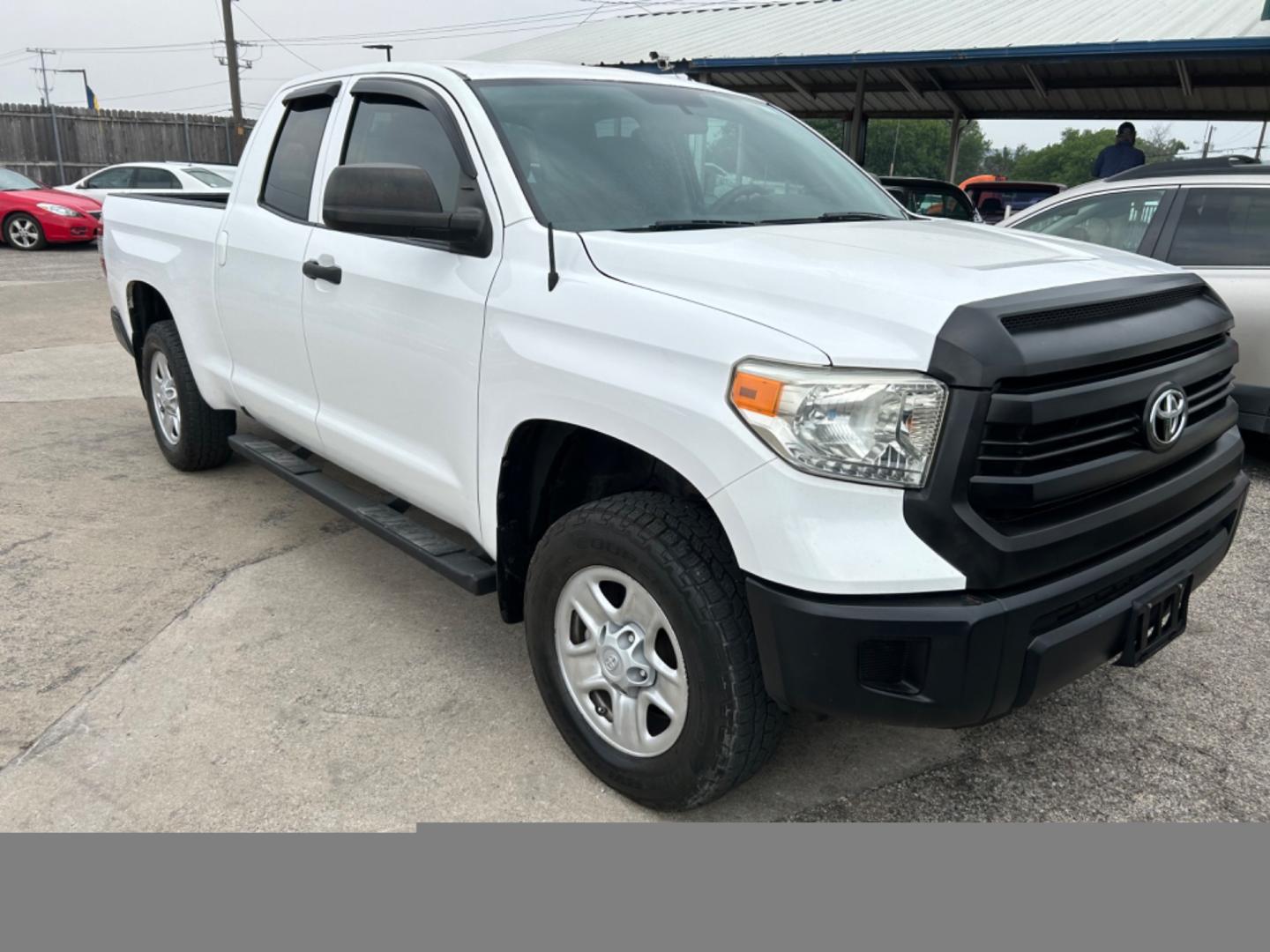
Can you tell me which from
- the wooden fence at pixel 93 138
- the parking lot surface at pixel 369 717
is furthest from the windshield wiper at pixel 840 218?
the wooden fence at pixel 93 138

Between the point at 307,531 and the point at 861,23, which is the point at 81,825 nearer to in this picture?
the point at 307,531

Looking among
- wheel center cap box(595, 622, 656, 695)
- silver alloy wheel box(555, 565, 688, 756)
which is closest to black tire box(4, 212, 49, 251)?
silver alloy wheel box(555, 565, 688, 756)

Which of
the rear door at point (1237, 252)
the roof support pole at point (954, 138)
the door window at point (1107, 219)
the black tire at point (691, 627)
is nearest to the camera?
the black tire at point (691, 627)

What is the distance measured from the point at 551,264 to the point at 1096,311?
1.37 meters

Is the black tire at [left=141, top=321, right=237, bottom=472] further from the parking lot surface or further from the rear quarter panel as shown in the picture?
the parking lot surface

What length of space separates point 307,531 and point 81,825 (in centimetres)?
224

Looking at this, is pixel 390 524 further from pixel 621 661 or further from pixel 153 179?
pixel 153 179

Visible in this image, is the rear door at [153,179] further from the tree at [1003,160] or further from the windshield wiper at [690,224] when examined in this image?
the tree at [1003,160]

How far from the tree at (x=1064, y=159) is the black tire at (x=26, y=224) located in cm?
8470

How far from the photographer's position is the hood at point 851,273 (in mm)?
2158

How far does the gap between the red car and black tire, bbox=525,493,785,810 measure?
17508 mm

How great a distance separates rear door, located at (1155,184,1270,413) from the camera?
18.0ft

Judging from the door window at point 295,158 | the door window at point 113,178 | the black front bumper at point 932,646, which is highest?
the door window at point 295,158

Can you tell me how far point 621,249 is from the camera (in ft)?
8.64
